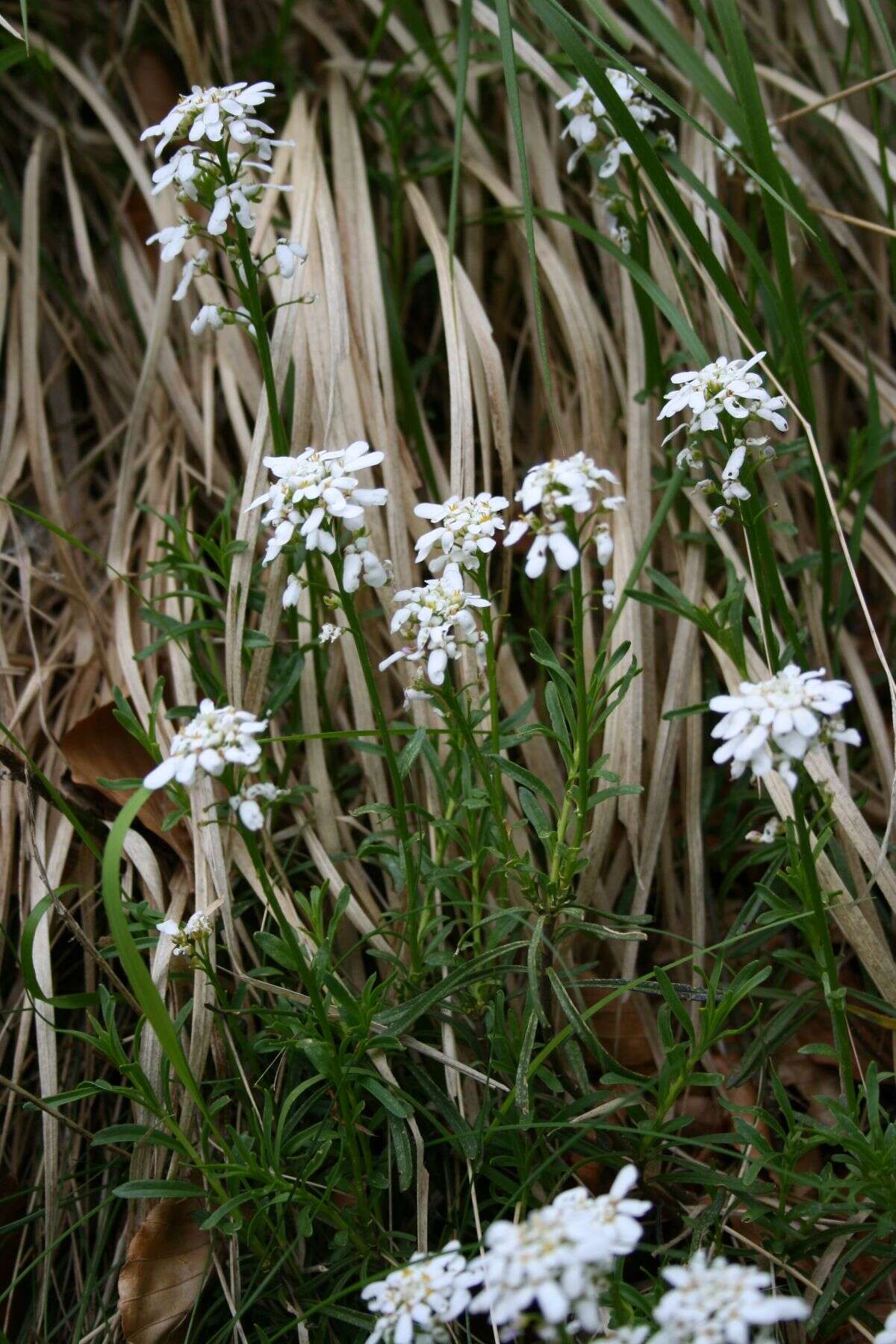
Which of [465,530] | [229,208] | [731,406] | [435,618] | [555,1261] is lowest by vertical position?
[555,1261]

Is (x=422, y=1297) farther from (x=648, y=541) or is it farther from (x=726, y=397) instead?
(x=648, y=541)

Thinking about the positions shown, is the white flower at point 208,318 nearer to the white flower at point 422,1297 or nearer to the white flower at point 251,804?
the white flower at point 251,804

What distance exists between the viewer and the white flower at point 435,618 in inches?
→ 65.9

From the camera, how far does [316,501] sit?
64.7 inches

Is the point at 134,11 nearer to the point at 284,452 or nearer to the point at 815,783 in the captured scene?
the point at 284,452

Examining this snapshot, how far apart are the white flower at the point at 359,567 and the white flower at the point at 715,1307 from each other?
0.99 meters

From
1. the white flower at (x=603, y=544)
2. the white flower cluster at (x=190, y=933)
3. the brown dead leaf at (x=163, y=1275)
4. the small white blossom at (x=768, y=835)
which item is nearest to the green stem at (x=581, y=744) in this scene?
the white flower at (x=603, y=544)

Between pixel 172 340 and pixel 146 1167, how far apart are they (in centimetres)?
204

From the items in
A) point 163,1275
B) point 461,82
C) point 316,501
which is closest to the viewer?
point 316,501

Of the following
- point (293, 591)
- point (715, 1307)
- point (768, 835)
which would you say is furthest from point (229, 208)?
point (715, 1307)

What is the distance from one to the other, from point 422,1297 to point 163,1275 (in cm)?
69

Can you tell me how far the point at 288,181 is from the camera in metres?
2.88

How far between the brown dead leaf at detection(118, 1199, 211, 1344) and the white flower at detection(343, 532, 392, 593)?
1.09 m

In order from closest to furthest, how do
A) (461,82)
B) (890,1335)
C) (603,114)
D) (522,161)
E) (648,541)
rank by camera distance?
(890,1335) < (522,161) < (461,82) < (648,541) < (603,114)
